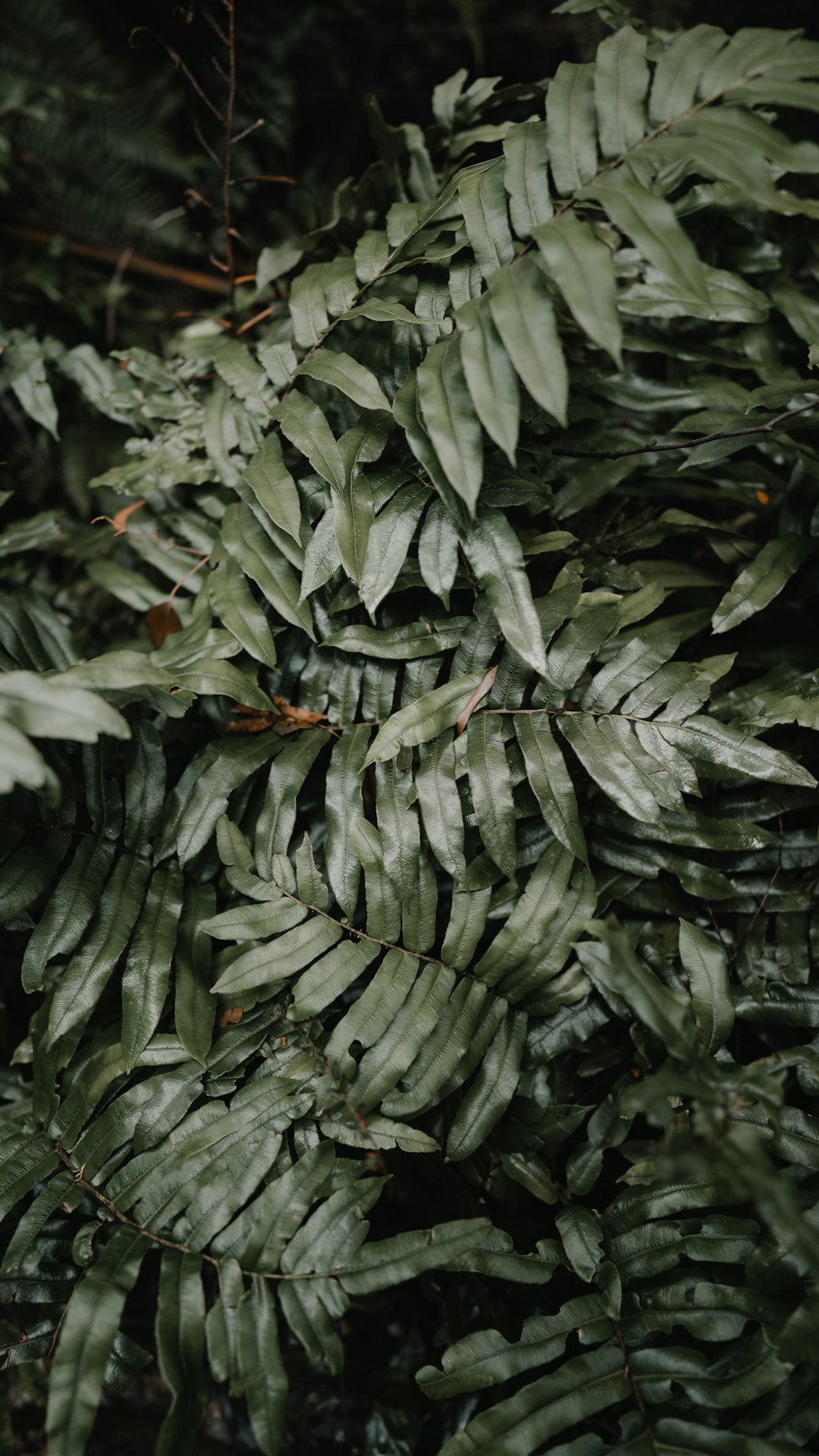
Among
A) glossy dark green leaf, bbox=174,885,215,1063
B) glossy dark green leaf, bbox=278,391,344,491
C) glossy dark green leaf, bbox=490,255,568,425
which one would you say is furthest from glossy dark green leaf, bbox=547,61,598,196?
glossy dark green leaf, bbox=174,885,215,1063

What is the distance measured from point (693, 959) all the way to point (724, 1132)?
1.12 ft

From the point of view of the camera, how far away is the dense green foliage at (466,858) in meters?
1.04

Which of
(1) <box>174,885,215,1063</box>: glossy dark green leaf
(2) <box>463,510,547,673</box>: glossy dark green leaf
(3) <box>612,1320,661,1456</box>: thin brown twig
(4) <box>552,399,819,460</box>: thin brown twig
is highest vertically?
(2) <box>463,510,547,673</box>: glossy dark green leaf

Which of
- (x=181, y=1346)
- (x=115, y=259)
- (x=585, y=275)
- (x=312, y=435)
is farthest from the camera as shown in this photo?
(x=115, y=259)

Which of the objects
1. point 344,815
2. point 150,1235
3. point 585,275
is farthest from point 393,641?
point 150,1235

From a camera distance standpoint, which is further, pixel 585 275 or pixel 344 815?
pixel 344 815

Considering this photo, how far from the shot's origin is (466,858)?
1346 millimetres

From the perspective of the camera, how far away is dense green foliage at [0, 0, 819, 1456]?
1043 mm

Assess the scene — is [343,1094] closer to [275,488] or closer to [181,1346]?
[181,1346]

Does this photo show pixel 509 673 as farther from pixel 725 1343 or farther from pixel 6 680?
pixel 725 1343

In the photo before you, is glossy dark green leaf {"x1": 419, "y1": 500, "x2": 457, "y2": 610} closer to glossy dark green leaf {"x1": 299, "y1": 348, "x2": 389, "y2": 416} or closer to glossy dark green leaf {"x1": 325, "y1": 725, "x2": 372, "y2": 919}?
glossy dark green leaf {"x1": 299, "y1": 348, "x2": 389, "y2": 416}

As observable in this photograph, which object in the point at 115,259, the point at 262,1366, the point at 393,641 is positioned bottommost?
the point at 262,1366

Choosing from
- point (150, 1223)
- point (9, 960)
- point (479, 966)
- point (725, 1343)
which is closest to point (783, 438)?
point (479, 966)

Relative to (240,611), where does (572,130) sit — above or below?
above
